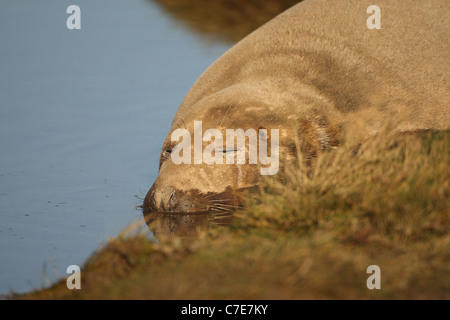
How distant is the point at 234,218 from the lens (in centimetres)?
513

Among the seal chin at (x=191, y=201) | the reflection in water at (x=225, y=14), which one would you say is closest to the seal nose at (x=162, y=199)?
the seal chin at (x=191, y=201)

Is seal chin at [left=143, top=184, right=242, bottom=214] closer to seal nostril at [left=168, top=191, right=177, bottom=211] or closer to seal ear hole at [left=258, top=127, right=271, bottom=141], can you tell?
seal nostril at [left=168, top=191, right=177, bottom=211]

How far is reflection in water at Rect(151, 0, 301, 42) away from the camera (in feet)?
36.4

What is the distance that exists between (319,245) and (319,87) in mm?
1716

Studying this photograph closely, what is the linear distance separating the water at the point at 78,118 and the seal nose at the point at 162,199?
17cm

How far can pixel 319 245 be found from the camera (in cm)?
428

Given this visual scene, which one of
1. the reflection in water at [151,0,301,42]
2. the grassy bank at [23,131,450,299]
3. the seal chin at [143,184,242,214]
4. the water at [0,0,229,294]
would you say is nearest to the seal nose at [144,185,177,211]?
the seal chin at [143,184,242,214]

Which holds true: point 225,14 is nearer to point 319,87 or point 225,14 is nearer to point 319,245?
point 319,87

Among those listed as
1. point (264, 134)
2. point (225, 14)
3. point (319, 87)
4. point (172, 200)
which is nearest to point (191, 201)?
point (172, 200)

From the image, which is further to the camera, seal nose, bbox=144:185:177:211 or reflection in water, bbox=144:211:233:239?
seal nose, bbox=144:185:177:211

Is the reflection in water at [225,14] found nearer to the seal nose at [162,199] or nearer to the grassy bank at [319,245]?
the seal nose at [162,199]

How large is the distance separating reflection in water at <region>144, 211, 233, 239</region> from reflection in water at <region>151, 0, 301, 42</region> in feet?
17.6

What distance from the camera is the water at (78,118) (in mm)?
5414

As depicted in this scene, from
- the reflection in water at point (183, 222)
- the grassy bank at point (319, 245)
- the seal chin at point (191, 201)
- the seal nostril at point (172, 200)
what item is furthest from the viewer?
the seal nostril at point (172, 200)
